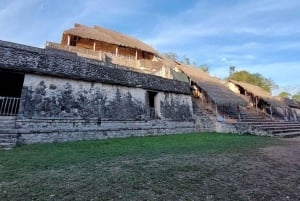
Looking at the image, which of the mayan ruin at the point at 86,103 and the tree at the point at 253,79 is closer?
the mayan ruin at the point at 86,103

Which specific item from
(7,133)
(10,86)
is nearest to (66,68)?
(7,133)

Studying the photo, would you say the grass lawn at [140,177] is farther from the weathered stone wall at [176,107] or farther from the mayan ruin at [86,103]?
the weathered stone wall at [176,107]

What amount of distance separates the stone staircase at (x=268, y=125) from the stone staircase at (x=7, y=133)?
42.5 ft

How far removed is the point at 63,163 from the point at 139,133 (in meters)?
6.20

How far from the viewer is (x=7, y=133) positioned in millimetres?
7305

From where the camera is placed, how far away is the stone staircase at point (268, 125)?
13478 millimetres

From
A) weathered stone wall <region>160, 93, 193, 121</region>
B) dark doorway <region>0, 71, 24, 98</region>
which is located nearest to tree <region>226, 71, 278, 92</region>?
weathered stone wall <region>160, 93, 193, 121</region>

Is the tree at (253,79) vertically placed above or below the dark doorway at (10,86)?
above

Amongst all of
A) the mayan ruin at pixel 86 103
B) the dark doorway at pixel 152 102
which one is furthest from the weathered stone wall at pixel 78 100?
the dark doorway at pixel 152 102

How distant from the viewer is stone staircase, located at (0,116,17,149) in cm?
687

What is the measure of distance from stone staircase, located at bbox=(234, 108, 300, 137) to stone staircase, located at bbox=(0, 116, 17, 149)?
510 inches

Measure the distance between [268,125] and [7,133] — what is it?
634 inches

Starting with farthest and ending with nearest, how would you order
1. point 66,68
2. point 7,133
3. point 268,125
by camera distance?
point 268,125, point 66,68, point 7,133

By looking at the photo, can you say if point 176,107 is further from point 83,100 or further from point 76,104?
point 76,104
